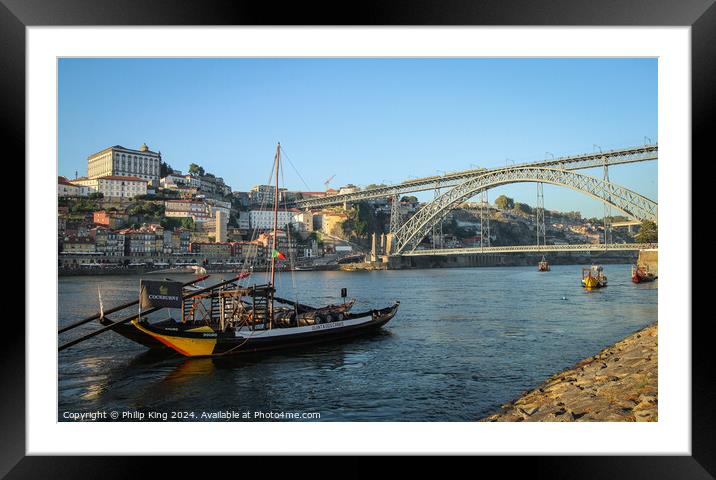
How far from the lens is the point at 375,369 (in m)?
5.46

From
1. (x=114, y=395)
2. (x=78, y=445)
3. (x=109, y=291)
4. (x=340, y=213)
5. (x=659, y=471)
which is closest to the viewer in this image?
(x=659, y=471)

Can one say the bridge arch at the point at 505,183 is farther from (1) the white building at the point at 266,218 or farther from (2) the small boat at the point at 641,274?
(1) the white building at the point at 266,218

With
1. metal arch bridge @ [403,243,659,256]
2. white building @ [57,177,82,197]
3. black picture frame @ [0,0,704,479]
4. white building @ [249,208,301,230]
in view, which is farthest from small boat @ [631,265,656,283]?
white building @ [57,177,82,197]

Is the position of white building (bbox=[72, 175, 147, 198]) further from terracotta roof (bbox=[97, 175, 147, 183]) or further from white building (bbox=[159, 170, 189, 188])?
white building (bbox=[159, 170, 189, 188])

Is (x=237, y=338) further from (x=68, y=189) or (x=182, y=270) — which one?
(x=182, y=270)

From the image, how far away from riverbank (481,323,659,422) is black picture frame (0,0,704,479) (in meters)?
0.40

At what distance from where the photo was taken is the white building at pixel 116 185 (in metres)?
8.45

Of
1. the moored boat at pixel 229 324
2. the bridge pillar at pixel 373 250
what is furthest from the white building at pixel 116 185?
the bridge pillar at pixel 373 250

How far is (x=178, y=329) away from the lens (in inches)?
236

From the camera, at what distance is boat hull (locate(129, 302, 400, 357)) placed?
18.9 feet
